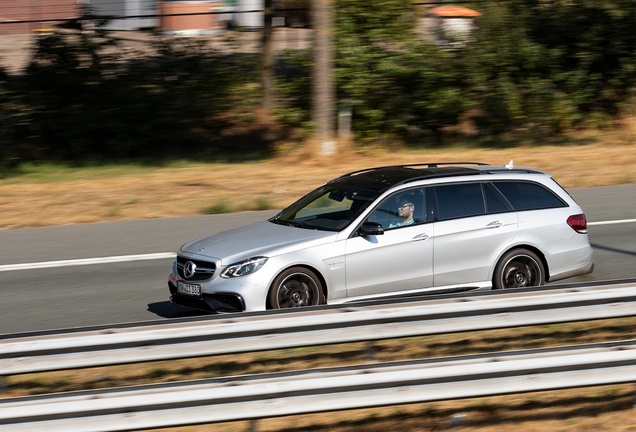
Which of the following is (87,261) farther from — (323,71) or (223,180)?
(323,71)

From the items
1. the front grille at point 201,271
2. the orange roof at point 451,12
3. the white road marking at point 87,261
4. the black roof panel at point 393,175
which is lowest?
the white road marking at point 87,261

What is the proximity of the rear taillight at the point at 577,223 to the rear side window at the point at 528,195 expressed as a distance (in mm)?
190

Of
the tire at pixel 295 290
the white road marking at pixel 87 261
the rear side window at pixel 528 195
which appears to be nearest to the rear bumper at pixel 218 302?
the tire at pixel 295 290

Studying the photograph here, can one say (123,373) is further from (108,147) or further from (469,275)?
(108,147)

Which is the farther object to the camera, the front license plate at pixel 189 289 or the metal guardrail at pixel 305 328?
the front license plate at pixel 189 289

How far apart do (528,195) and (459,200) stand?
3.03 ft

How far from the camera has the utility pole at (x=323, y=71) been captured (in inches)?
725

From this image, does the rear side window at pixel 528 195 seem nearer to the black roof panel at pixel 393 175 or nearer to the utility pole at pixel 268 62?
the black roof panel at pixel 393 175

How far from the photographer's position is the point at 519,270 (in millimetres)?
8211

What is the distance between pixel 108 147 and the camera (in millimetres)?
21422

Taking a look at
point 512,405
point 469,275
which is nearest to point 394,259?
point 469,275

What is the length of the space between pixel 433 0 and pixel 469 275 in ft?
54.6

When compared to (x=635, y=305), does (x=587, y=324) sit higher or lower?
lower

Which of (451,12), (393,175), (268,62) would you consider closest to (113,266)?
(393,175)
